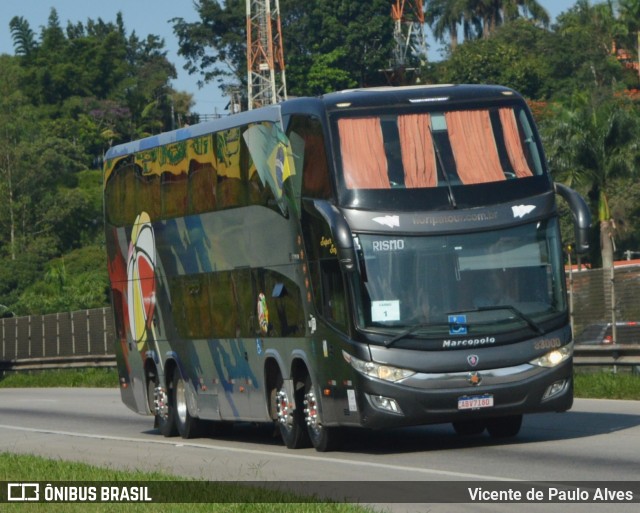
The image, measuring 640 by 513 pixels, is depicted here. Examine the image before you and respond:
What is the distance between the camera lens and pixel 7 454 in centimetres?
1930

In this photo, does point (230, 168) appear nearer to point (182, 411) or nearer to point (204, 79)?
point (182, 411)

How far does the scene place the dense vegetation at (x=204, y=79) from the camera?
8438 centimetres

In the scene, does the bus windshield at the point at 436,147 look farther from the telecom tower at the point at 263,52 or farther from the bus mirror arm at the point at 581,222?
the telecom tower at the point at 263,52

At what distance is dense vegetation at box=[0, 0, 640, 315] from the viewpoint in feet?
277

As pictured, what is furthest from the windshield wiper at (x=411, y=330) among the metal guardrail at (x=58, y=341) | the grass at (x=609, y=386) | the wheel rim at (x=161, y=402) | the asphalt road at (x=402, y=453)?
the metal guardrail at (x=58, y=341)

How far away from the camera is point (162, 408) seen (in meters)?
22.8

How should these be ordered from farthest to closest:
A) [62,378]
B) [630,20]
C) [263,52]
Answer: [630,20], [263,52], [62,378]

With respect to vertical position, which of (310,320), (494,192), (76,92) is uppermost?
(76,92)

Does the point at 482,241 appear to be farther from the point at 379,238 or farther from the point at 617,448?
the point at 617,448

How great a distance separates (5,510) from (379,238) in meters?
5.15

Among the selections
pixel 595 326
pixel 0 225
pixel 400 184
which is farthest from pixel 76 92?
pixel 400 184

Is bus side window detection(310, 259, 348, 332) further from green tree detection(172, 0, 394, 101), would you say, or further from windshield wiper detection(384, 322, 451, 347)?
green tree detection(172, 0, 394, 101)

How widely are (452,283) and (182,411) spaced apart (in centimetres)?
699

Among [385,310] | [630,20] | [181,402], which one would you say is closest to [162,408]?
[181,402]
